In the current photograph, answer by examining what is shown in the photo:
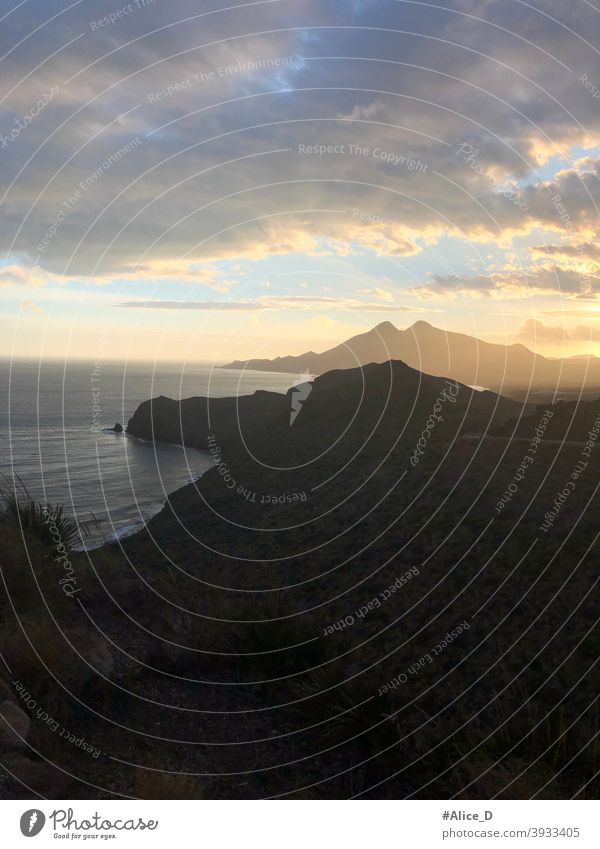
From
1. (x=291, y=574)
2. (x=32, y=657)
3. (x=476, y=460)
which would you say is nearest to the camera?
(x=32, y=657)

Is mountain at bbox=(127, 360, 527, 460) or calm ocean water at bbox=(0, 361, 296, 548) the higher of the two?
mountain at bbox=(127, 360, 527, 460)

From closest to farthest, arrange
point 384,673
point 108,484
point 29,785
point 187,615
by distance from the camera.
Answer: point 29,785 < point 384,673 < point 187,615 < point 108,484

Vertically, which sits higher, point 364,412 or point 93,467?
point 364,412

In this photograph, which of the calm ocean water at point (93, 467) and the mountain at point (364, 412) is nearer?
the mountain at point (364, 412)

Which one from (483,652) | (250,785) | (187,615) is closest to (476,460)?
(483,652)

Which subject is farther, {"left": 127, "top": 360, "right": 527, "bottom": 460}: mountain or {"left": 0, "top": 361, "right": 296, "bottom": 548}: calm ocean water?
{"left": 0, "top": 361, "right": 296, "bottom": 548}: calm ocean water

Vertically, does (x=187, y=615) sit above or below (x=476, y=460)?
below

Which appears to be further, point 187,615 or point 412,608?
point 412,608

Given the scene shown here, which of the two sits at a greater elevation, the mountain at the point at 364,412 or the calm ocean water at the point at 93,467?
the mountain at the point at 364,412

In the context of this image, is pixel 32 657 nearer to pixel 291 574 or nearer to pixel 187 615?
pixel 187 615

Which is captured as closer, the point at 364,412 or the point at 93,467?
the point at 364,412
